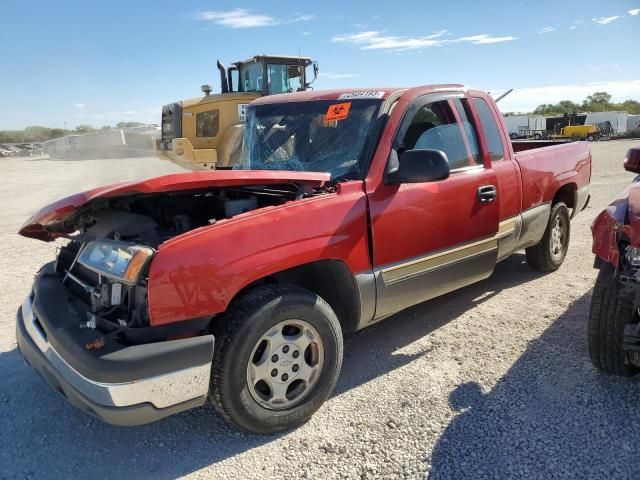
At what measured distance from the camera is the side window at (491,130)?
420 cm

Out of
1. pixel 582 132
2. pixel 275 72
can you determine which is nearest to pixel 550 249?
pixel 275 72

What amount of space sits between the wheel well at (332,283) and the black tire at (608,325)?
148 centimetres

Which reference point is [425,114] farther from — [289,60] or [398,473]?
[289,60]

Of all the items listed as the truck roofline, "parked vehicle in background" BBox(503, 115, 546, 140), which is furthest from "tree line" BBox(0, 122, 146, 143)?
the truck roofline

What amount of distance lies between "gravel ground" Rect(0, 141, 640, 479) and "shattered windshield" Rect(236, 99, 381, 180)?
1.45m

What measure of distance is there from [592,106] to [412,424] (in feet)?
279

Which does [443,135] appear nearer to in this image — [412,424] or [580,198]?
[412,424]

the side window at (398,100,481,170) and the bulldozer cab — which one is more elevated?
the bulldozer cab

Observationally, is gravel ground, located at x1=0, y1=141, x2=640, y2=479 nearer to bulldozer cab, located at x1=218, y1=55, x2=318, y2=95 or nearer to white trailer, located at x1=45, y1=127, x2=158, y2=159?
bulldozer cab, located at x1=218, y1=55, x2=318, y2=95

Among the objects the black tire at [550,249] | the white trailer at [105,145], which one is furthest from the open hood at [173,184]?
the white trailer at [105,145]

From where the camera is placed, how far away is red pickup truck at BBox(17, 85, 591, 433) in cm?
239

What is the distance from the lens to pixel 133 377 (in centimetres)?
226

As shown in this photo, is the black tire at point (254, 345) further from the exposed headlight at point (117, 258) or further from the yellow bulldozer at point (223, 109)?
the yellow bulldozer at point (223, 109)

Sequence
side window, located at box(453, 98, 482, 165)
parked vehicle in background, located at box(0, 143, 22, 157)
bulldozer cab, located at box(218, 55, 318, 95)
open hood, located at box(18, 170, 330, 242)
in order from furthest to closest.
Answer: parked vehicle in background, located at box(0, 143, 22, 157) → bulldozer cab, located at box(218, 55, 318, 95) → side window, located at box(453, 98, 482, 165) → open hood, located at box(18, 170, 330, 242)
